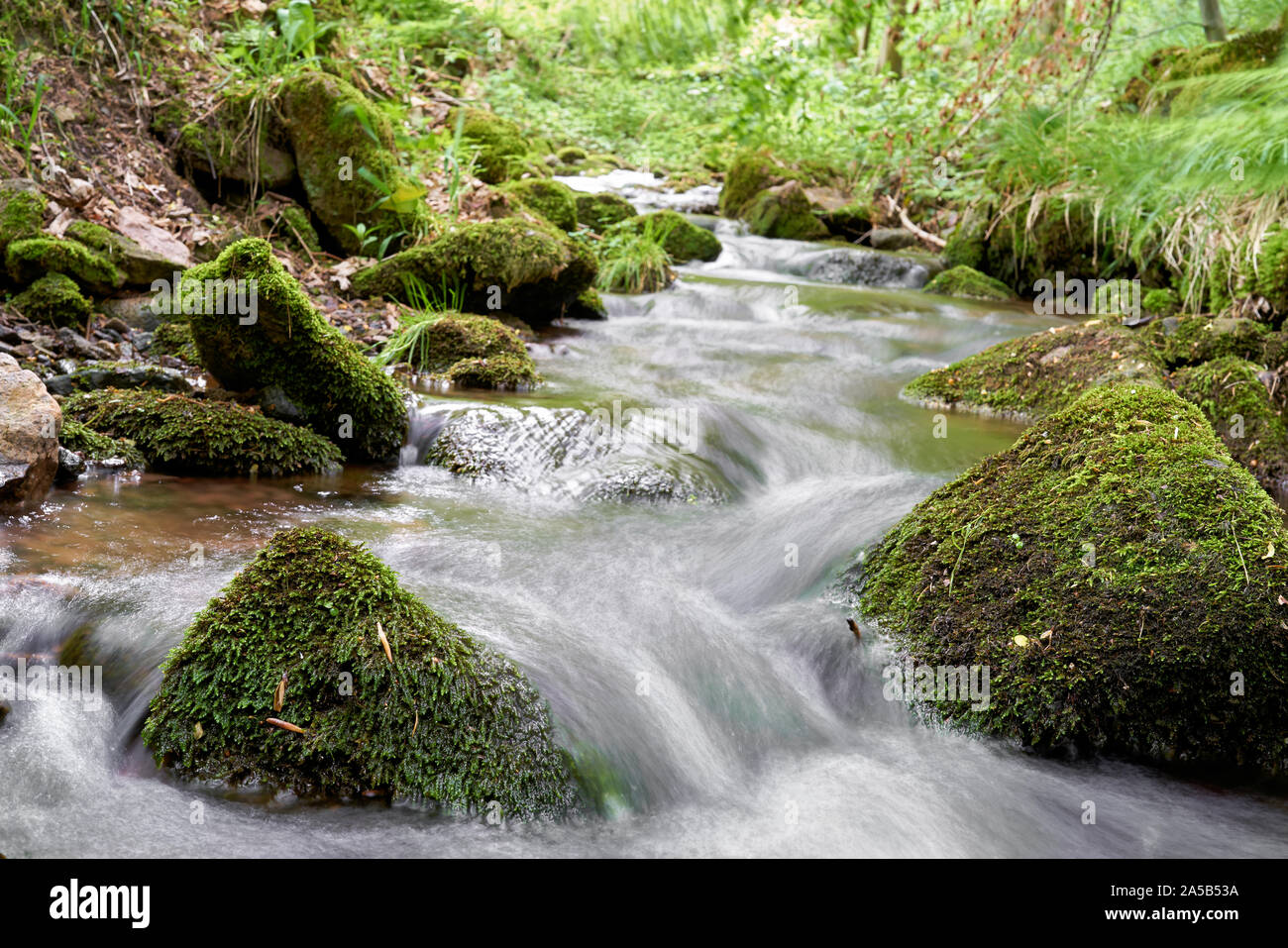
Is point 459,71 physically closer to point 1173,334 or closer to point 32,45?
point 32,45

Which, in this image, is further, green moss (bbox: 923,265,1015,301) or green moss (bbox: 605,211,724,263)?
green moss (bbox: 605,211,724,263)

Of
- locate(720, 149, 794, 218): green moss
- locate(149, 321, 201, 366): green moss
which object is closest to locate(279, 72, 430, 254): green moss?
locate(149, 321, 201, 366): green moss

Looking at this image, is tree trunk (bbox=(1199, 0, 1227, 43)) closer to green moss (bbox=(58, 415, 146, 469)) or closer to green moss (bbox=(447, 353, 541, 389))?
green moss (bbox=(447, 353, 541, 389))

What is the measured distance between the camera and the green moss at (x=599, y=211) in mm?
10633

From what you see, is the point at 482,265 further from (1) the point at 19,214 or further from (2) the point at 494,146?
(2) the point at 494,146

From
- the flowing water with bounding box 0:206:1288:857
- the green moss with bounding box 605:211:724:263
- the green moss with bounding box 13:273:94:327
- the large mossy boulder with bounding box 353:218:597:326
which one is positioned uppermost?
the green moss with bounding box 605:211:724:263

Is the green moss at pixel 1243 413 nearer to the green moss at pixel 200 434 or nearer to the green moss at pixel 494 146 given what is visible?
the green moss at pixel 200 434

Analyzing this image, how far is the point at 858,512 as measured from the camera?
4.43m

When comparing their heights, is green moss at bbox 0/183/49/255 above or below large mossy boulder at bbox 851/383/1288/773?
above

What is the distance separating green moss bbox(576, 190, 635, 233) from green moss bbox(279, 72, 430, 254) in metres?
2.86

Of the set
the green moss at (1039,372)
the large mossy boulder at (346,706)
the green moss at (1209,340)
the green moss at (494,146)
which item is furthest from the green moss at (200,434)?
the green moss at (494,146)

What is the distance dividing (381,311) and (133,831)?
208 inches

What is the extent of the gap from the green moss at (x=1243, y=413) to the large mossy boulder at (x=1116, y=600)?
1.97 m

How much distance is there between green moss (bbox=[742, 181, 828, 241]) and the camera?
1271 centimetres
